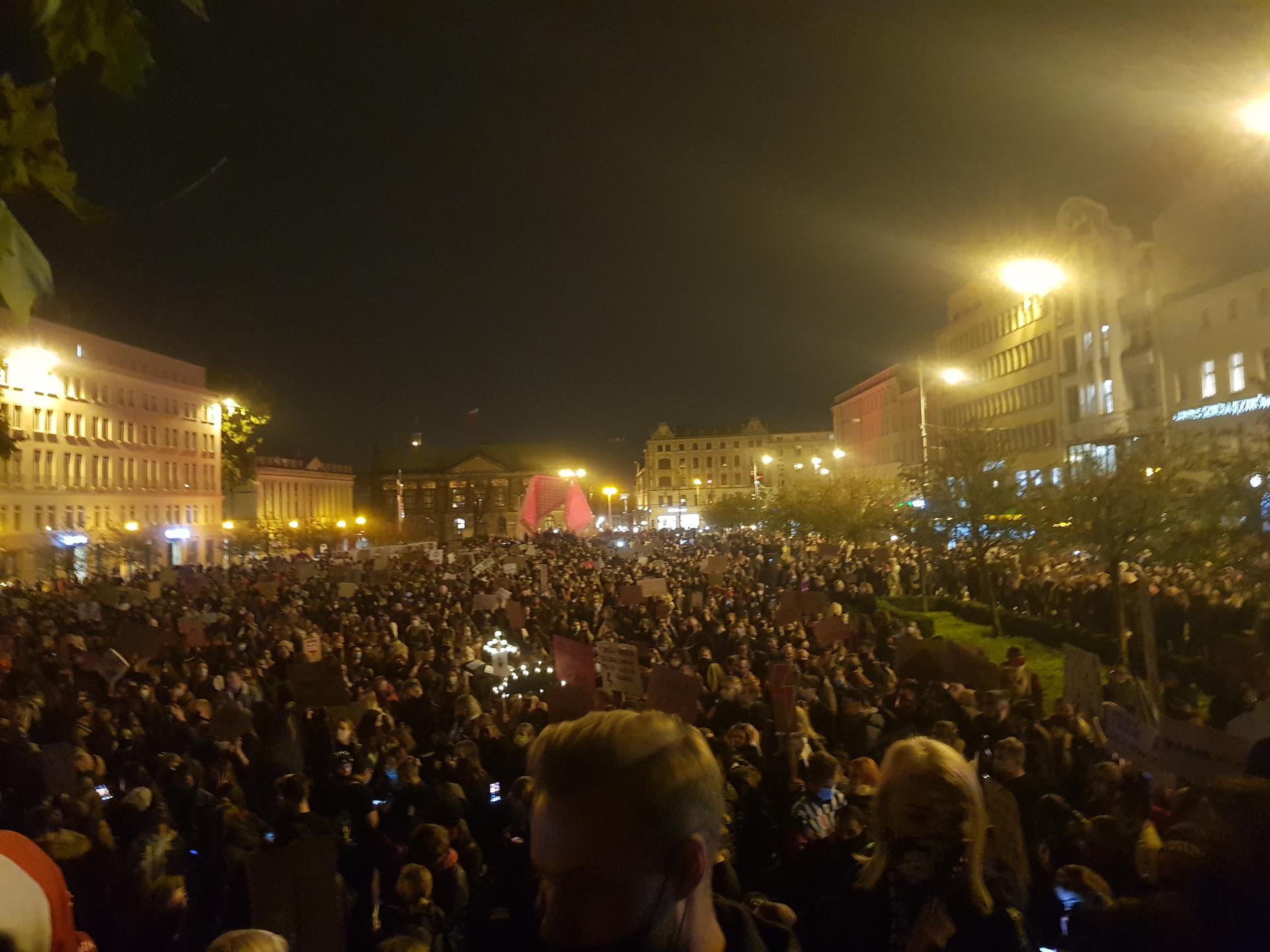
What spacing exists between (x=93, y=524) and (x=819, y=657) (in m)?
61.6

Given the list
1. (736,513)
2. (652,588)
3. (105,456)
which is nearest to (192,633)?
(652,588)

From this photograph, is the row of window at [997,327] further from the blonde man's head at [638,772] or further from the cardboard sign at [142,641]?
the blonde man's head at [638,772]

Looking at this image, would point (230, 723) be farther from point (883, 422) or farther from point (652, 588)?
point (883, 422)

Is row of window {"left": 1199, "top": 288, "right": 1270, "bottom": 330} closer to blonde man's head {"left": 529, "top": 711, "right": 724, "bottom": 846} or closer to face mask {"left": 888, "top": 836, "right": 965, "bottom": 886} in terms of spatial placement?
face mask {"left": 888, "top": 836, "right": 965, "bottom": 886}

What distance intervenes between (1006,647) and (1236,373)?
68.6 ft

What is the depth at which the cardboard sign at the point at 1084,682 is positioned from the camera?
357 inches

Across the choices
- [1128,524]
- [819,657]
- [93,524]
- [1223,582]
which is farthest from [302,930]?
[93,524]

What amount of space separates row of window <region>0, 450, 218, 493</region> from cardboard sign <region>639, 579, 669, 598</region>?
40.5m

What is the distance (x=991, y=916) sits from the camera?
266cm

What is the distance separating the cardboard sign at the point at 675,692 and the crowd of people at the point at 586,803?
0.09 metres

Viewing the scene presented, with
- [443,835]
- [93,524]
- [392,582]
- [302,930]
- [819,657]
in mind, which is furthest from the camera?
[93,524]

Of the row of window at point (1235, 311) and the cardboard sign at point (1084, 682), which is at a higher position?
→ the row of window at point (1235, 311)

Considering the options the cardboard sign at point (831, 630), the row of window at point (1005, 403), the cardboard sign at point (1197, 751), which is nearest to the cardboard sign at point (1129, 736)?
the cardboard sign at point (1197, 751)

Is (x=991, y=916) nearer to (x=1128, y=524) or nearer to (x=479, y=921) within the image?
(x=479, y=921)
